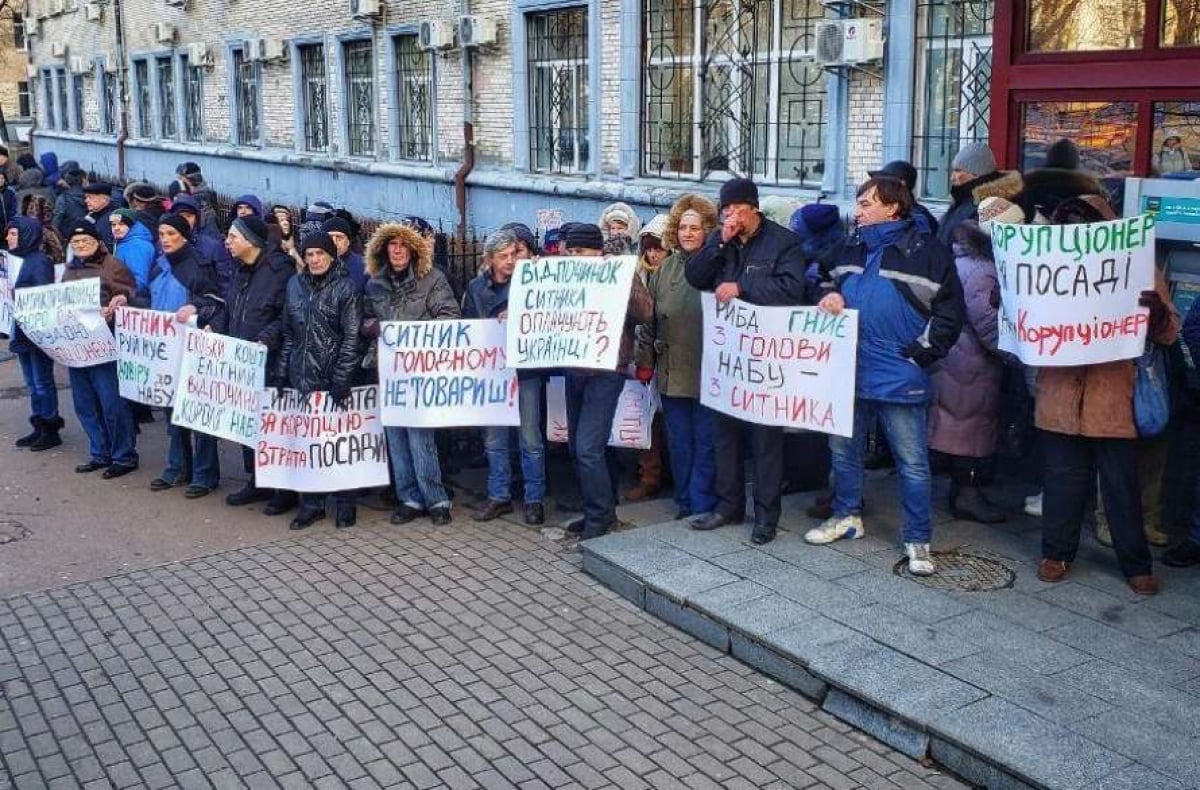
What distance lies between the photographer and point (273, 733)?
5.39 m

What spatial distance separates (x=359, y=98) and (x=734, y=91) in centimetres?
918

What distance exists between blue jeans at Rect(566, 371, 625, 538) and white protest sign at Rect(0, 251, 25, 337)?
5.16 m

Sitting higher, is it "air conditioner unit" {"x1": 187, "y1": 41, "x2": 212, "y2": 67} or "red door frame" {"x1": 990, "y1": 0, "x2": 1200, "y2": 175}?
"air conditioner unit" {"x1": 187, "y1": 41, "x2": 212, "y2": 67}

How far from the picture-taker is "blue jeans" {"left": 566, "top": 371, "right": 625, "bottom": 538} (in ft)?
24.7

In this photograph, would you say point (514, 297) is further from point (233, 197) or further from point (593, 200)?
point (233, 197)

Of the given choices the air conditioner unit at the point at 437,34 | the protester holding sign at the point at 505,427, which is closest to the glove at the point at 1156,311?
the protester holding sign at the point at 505,427

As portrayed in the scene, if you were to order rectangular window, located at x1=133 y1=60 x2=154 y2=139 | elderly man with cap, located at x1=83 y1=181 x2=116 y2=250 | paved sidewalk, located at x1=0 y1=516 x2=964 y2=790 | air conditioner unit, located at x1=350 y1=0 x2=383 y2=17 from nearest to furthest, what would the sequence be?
paved sidewalk, located at x1=0 y1=516 x2=964 y2=790 < elderly man with cap, located at x1=83 y1=181 x2=116 y2=250 < air conditioner unit, located at x1=350 y1=0 x2=383 y2=17 < rectangular window, located at x1=133 y1=60 x2=154 y2=139

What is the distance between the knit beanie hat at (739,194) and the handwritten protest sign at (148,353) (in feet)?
13.5

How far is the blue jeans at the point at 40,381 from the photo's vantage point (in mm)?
10312

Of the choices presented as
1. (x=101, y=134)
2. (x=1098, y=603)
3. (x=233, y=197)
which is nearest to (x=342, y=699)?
(x=1098, y=603)

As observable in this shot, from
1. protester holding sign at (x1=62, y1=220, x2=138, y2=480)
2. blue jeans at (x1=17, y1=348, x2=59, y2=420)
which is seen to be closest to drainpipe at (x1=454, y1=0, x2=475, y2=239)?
blue jeans at (x1=17, y1=348, x2=59, y2=420)

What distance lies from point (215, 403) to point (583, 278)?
273 centimetres

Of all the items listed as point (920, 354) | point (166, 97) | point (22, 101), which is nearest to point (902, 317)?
point (920, 354)

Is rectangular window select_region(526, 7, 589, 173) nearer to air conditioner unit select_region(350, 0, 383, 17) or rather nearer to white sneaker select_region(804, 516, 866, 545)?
air conditioner unit select_region(350, 0, 383, 17)
